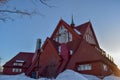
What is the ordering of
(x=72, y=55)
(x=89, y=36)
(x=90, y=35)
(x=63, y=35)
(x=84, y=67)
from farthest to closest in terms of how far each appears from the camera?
(x=90, y=35), (x=89, y=36), (x=63, y=35), (x=72, y=55), (x=84, y=67)

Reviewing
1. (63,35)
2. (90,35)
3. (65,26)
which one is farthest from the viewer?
(90,35)

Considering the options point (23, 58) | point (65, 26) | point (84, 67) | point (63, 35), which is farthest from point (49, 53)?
point (23, 58)

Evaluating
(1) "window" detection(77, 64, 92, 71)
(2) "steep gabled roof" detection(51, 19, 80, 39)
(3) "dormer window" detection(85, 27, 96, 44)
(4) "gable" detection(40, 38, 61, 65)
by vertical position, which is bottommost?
(1) "window" detection(77, 64, 92, 71)

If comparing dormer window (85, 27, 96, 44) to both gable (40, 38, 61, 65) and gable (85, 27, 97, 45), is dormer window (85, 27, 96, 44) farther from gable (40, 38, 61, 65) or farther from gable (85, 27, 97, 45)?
gable (40, 38, 61, 65)

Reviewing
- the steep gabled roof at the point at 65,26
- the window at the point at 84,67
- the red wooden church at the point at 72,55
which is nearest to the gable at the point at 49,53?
the red wooden church at the point at 72,55

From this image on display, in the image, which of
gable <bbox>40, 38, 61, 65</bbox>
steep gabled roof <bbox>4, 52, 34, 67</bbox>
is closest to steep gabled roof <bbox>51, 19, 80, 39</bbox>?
gable <bbox>40, 38, 61, 65</bbox>

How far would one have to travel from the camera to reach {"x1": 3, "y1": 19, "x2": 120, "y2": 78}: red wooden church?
92.1 ft

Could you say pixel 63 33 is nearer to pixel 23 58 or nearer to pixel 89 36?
pixel 89 36

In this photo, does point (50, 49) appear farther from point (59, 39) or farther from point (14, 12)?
point (14, 12)

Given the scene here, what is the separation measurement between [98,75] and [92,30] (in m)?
15.0

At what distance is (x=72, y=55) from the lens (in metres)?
31.0

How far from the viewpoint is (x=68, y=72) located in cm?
1427

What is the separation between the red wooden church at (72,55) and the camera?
2809 cm

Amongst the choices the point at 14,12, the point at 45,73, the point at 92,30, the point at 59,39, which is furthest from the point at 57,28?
the point at 14,12
